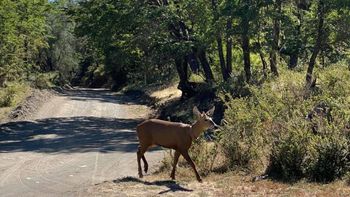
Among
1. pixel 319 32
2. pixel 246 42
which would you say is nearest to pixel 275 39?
pixel 246 42

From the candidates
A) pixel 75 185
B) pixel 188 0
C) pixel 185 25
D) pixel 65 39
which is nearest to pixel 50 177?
pixel 75 185

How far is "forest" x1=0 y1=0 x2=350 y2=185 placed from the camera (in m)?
10.7

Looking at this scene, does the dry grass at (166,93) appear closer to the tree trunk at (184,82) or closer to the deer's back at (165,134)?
the tree trunk at (184,82)

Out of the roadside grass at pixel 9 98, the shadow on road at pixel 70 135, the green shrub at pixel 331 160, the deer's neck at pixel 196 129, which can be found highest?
the deer's neck at pixel 196 129

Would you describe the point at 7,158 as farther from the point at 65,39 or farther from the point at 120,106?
the point at 65,39

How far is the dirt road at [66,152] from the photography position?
11781 mm

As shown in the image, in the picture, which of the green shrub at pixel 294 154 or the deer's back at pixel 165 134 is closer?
the green shrub at pixel 294 154

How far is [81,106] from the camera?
127 feet

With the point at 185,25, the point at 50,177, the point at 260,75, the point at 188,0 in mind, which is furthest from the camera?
the point at 185,25

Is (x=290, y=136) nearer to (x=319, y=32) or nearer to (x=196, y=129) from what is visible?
(x=196, y=129)

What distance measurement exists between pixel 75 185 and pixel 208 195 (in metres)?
3.30

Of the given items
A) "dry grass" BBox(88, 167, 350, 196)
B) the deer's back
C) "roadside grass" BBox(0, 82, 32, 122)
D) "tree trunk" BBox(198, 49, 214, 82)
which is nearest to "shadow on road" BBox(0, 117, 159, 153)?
"roadside grass" BBox(0, 82, 32, 122)

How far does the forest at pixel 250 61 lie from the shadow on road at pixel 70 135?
3944 millimetres

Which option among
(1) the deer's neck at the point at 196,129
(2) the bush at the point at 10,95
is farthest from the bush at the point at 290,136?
(2) the bush at the point at 10,95
